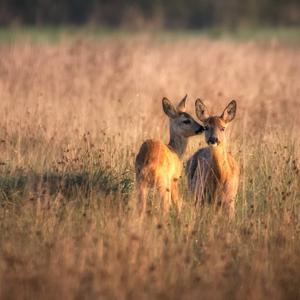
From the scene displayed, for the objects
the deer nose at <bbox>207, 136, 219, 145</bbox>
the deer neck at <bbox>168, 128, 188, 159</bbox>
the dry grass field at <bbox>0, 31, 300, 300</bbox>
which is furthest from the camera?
the deer neck at <bbox>168, 128, 188, 159</bbox>

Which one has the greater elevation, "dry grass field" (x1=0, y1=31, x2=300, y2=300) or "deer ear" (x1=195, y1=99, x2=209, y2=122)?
"deer ear" (x1=195, y1=99, x2=209, y2=122)

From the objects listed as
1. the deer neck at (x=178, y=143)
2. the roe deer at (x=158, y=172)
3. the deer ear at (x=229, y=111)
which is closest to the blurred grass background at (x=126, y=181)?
the roe deer at (x=158, y=172)

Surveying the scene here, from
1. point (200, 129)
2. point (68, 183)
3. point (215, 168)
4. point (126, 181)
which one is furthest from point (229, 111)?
point (68, 183)

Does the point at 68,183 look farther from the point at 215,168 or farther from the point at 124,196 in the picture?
the point at 215,168

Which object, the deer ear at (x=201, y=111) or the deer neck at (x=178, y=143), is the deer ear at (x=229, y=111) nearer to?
the deer ear at (x=201, y=111)

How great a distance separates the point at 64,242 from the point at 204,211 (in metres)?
1.64

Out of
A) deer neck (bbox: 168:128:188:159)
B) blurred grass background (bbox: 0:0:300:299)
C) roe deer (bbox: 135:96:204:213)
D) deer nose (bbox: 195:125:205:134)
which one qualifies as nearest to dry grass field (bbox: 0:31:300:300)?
blurred grass background (bbox: 0:0:300:299)

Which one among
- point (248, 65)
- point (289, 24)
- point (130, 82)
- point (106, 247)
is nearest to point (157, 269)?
point (106, 247)

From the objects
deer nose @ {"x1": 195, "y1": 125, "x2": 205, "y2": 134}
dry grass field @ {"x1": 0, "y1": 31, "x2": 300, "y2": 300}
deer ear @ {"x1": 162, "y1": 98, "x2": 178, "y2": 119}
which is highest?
deer ear @ {"x1": 162, "y1": 98, "x2": 178, "y2": 119}

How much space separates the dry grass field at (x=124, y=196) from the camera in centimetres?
657

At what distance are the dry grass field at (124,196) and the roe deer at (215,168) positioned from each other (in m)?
0.14

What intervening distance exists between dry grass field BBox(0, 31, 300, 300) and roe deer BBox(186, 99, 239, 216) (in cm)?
14

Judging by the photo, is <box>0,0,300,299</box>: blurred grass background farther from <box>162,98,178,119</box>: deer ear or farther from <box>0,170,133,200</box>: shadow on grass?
<box>162,98,178,119</box>: deer ear

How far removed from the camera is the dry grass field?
21.6 ft
